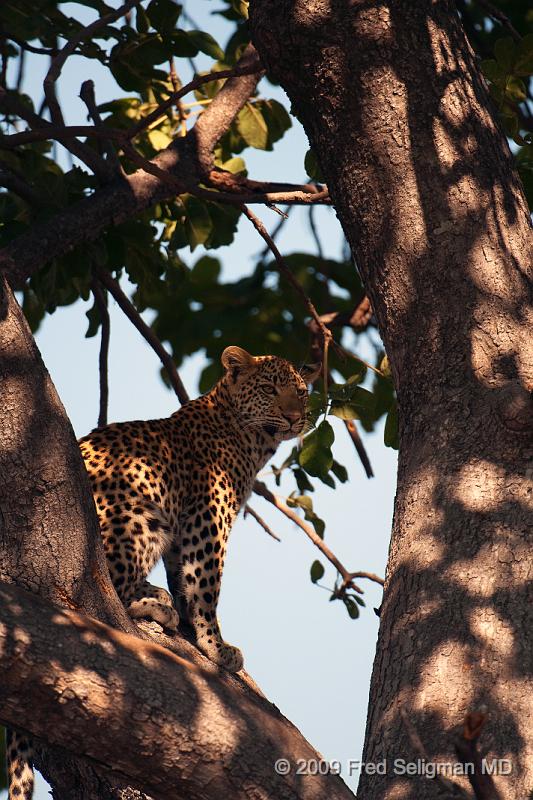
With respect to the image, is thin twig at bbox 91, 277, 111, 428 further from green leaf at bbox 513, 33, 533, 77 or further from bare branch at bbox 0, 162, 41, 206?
green leaf at bbox 513, 33, 533, 77

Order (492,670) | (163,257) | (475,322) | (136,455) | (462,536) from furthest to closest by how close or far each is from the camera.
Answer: (163,257)
(136,455)
(475,322)
(462,536)
(492,670)

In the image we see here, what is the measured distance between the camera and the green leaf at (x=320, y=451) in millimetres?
5715

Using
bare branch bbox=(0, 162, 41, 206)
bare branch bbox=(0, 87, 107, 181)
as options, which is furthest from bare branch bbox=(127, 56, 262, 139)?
bare branch bbox=(0, 162, 41, 206)

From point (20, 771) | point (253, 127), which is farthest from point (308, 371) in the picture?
point (20, 771)

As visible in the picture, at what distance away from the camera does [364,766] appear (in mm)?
3711

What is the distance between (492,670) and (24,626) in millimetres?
1443

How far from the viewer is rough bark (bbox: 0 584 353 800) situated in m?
3.32

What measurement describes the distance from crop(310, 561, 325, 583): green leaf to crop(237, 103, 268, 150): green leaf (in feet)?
9.04

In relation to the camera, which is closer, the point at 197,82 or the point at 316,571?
the point at 197,82

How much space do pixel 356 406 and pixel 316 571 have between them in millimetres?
1472

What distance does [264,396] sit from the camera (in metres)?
7.47

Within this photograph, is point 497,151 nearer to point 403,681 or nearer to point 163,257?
point 403,681

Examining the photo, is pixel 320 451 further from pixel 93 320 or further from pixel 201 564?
pixel 93 320

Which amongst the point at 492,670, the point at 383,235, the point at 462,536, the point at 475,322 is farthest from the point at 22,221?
the point at 492,670
